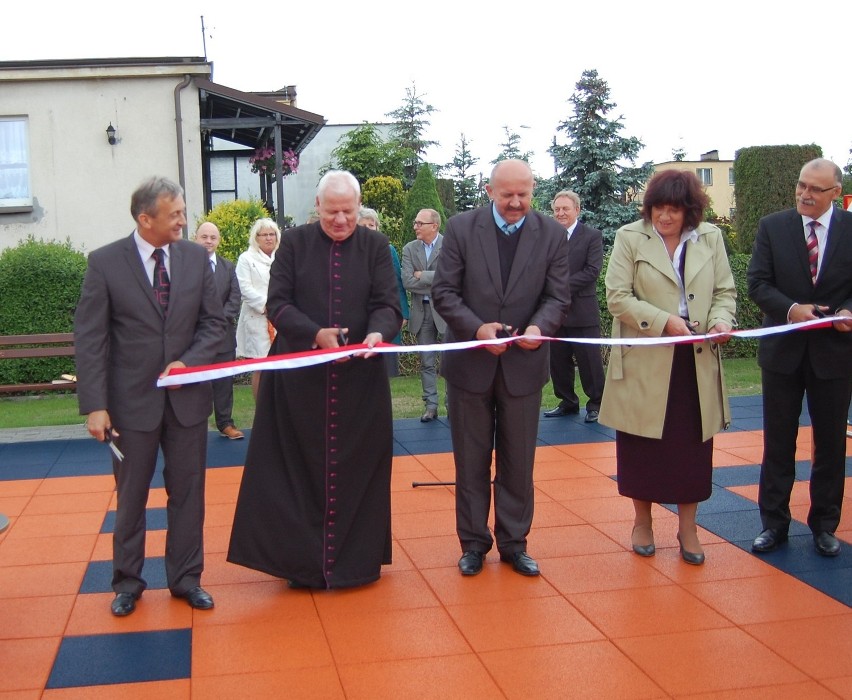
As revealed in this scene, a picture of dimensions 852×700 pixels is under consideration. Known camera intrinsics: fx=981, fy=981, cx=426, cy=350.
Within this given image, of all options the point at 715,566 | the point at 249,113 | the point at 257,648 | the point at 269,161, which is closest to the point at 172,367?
the point at 257,648

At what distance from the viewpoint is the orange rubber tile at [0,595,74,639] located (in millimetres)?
4492

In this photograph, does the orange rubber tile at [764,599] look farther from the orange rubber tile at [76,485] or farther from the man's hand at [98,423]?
the orange rubber tile at [76,485]

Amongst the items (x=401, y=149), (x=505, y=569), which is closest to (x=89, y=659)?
(x=505, y=569)

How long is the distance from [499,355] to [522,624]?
1418 millimetres

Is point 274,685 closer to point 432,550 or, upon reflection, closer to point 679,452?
point 432,550

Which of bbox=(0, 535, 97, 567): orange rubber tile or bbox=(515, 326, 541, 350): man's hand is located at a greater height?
bbox=(515, 326, 541, 350): man's hand

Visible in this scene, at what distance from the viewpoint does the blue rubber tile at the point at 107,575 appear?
201 inches

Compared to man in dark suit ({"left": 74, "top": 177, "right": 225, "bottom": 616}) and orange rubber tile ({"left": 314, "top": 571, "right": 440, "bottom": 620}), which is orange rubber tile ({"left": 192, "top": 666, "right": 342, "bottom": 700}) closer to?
orange rubber tile ({"left": 314, "top": 571, "right": 440, "bottom": 620})

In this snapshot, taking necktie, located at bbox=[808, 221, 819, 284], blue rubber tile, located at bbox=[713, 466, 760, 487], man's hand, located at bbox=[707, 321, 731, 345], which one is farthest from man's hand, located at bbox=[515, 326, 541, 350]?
blue rubber tile, located at bbox=[713, 466, 760, 487]

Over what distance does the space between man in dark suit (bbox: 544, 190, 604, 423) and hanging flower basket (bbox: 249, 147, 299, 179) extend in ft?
34.7

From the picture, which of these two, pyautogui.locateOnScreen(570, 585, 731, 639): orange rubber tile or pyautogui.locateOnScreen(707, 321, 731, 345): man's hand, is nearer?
pyautogui.locateOnScreen(570, 585, 731, 639): orange rubber tile

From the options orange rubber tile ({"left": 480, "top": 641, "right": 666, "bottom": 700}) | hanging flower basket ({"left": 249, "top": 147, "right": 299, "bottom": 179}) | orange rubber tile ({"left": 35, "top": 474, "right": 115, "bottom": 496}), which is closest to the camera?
orange rubber tile ({"left": 480, "top": 641, "right": 666, "bottom": 700})

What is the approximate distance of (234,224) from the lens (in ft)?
46.6

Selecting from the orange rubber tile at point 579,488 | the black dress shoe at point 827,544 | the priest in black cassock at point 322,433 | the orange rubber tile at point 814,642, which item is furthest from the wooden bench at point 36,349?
the orange rubber tile at point 814,642
